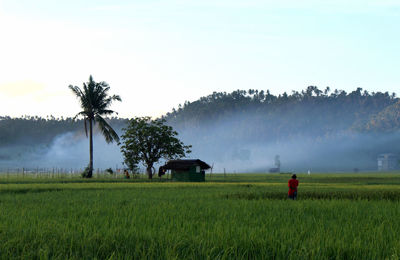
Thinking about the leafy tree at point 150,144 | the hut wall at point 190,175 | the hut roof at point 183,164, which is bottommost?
the hut wall at point 190,175

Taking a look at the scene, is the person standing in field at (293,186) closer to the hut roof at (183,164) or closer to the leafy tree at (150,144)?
the hut roof at (183,164)

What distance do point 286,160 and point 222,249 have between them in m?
190

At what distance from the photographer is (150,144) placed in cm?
6000

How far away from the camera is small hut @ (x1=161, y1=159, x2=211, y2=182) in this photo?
54.4 metres

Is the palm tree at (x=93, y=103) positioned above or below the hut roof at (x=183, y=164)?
above

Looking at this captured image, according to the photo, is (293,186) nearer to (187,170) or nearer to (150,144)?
(187,170)

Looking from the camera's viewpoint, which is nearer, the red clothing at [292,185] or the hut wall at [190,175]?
the red clothing at [292,185]

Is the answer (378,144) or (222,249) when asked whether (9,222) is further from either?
(378,144)

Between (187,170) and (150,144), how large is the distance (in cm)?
781

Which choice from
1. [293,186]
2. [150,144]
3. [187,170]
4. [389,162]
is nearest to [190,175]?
[187,170]

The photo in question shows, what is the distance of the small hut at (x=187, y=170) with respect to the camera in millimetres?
54406

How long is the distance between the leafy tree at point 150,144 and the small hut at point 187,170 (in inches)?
140

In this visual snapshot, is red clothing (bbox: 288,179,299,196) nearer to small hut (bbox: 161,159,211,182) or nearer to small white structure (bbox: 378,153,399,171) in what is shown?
small hut (bbox: 161,159,211,182)

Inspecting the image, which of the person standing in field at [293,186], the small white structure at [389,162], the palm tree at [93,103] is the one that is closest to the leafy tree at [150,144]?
the palm tree at [93,103]
